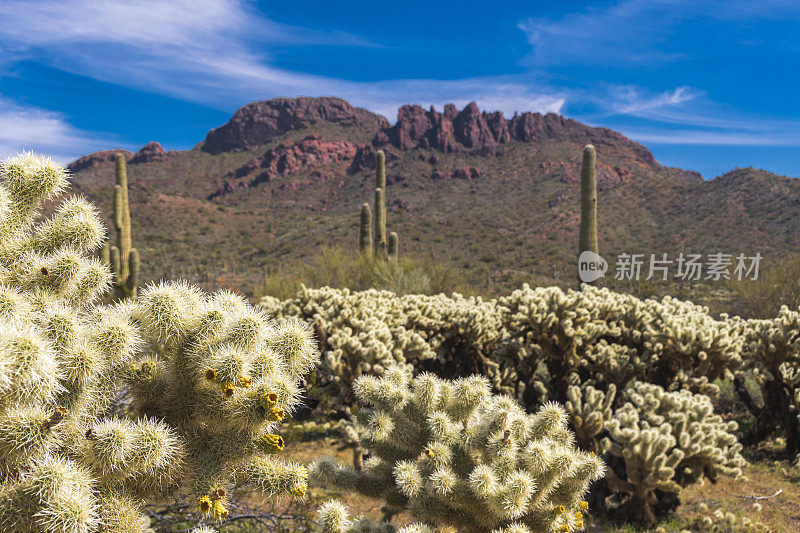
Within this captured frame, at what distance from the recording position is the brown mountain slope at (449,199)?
3397cm

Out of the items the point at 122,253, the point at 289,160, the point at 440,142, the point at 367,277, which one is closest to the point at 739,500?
the point at 367,277

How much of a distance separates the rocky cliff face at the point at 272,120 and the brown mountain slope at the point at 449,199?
27.1ft

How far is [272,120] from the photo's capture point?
117 meters

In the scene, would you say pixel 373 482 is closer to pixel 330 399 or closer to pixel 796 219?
pixel 330 399

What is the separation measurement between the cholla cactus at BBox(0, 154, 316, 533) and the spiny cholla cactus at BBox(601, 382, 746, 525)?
257 centimetres

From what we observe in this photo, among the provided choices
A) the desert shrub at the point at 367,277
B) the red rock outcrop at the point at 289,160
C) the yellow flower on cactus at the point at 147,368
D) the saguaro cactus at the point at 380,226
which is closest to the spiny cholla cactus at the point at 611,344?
the yellow flower on cactus at the point at 147,368

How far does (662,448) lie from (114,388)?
142 inches

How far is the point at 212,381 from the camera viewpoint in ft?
7.54

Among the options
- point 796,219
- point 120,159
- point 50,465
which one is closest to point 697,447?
point 50,465

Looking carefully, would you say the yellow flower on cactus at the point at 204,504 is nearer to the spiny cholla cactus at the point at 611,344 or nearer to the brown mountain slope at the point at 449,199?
the spiny cholla cactus at the point at 611,344

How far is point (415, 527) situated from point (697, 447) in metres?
2.61

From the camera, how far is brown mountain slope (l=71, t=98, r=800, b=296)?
111ft

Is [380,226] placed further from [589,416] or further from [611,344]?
[589,416]

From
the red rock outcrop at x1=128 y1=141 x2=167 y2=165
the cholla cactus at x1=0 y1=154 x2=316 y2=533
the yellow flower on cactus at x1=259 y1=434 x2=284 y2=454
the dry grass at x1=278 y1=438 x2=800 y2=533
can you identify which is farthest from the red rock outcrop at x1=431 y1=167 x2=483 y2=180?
the red rock outcrop at x1=128 y1=141 x2=167 y2=165
